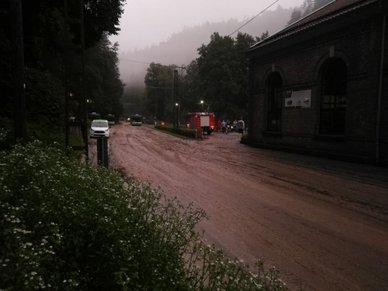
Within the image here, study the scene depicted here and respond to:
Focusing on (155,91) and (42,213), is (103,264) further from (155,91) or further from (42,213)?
(155,91)

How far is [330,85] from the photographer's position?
21.9 m

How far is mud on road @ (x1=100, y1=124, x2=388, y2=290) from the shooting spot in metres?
5.65

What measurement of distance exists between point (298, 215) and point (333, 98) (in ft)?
48.0

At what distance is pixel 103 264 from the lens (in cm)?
347

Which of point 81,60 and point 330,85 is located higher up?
point 81,60

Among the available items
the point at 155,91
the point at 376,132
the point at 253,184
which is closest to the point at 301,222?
the point at 253,184

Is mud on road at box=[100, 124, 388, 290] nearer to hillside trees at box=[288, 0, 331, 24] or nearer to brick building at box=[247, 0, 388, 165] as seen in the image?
brick building at box=[247, 0, 388, 165]

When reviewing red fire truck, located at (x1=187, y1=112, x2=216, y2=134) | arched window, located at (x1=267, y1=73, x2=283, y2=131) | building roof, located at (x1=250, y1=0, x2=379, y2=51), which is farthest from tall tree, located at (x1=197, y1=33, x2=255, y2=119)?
building roof, located at (x1=250, y1=0, x2=379, y2=51)

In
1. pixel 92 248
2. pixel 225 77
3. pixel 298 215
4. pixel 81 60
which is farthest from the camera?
pixel 225 77

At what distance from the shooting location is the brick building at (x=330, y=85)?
18.2m

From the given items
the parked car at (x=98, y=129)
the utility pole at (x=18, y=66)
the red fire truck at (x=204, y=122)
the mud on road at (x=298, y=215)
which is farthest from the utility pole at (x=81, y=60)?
the red fire truck at (x=204, y=122)

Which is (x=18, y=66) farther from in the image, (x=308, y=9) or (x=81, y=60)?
(x=308, y=9)

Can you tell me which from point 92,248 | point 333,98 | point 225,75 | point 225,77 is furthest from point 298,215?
point 225,75

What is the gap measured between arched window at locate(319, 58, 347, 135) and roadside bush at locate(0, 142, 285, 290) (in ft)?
59.3
